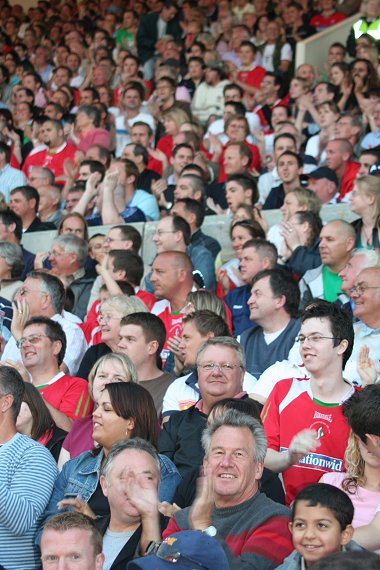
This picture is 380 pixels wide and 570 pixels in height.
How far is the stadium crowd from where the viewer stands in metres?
4.55

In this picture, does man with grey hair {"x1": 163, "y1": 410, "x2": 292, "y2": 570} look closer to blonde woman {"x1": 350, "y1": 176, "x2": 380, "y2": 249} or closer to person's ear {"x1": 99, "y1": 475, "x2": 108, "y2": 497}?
person's ear {"x1": 99, "y1": 475, "x2": 108, "y2": 497}

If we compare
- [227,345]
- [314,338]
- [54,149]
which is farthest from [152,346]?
[54,149]

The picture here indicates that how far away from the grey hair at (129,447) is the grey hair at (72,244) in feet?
13.7

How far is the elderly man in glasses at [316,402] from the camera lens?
5289 mm

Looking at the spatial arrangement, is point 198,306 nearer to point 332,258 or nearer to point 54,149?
point 332,258

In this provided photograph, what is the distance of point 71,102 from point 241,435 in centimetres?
1081

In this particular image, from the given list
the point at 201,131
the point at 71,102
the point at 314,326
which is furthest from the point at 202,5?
the point at 314,326

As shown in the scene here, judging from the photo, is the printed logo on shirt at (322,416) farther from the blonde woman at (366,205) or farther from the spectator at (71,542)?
the blonde woman at (366,205)

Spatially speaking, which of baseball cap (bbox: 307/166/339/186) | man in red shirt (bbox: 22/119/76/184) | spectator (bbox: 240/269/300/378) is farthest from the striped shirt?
man in red shirt (bbox: 22/119/76/184)

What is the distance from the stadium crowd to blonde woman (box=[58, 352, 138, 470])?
0.01 m

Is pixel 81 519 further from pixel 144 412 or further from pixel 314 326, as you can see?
pixel 314 326

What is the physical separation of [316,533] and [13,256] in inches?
195

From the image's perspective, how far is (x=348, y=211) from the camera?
949cm

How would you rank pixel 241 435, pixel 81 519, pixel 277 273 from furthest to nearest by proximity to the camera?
pixel 277 273 < pixel 241 435 < pixel 81 519
